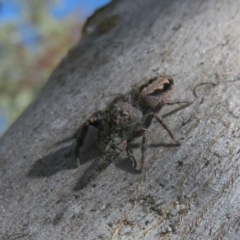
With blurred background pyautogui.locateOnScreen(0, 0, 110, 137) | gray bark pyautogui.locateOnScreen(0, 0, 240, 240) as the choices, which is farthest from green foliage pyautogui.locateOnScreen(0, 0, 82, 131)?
gray bark pyautogui.locateOnScreen(0, 0, 240, 240)

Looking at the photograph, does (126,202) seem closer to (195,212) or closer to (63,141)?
(195,212)

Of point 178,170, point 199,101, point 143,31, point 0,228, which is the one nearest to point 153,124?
point 199,101

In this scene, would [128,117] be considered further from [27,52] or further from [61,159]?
[27,52]

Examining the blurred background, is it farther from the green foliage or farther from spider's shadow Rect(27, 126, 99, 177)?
spider's shadow Rect(27, 126, 99, 177)

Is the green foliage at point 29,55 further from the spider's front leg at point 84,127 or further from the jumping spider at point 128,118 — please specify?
the spider's front leg at point 84,127

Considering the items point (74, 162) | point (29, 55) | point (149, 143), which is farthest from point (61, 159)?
point (29, 55)

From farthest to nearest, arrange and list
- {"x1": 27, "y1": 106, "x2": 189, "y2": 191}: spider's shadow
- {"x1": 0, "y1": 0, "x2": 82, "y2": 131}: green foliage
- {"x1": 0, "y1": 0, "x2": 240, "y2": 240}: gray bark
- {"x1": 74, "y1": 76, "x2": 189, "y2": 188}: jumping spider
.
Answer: {"x1": 0, "y1": 0, "x2": 82, "y2": 131}: green foliage → {"x1": 74, "y1": 76, "x2": 189, "y2": 188}: jumping spider → {"x1": 27, "y1": 106, "x2": 189, "y2": 191}: spider's shadow → {"x1": 0, "y1": 0, "x2": 240, "y2": 240}: gray bark

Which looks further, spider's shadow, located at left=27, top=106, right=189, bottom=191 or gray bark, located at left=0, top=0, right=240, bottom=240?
spider's shadow, located at left=27, top=106, right=189, bottom=191
